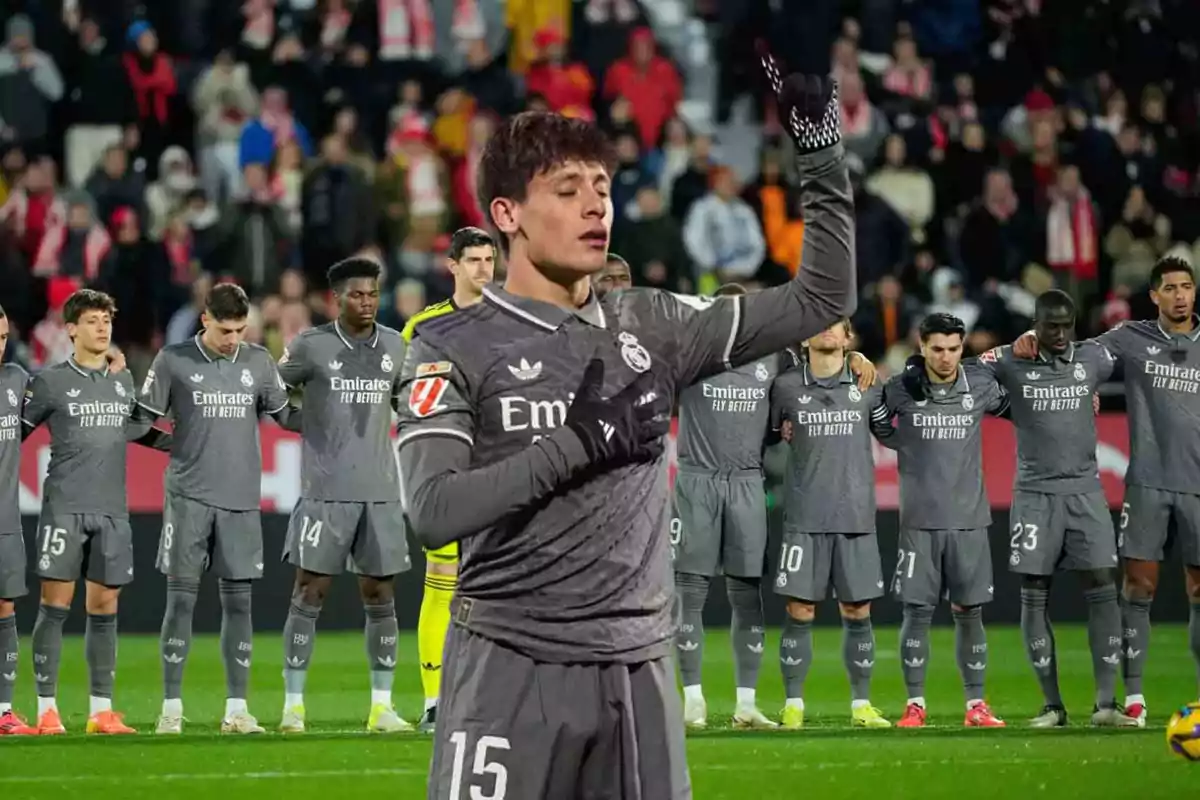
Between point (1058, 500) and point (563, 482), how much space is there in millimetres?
7640

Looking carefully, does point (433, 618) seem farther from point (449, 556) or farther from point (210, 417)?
point (210, 417)

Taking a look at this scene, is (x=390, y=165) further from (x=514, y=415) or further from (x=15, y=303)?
(x=514, y=415)

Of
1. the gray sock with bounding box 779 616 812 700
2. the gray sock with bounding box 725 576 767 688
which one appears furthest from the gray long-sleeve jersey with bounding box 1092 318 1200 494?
the gray sock with bounding box 725 576 767 688

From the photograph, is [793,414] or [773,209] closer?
[793,414]

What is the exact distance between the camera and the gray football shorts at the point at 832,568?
10625mm

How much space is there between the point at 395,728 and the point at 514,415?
6.84m

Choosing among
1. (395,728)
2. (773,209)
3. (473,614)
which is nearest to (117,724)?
(395,728)

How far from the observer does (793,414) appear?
10891 mm

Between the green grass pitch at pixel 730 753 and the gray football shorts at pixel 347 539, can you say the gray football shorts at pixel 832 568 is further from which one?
the gray football shorts at pixel 347 539

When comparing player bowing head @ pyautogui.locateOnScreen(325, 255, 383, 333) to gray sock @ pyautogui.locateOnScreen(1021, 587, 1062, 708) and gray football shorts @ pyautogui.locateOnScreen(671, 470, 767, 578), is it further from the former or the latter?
gray sock @ pyautogui.locateOnScreen(1021, 587, 1062, 708)

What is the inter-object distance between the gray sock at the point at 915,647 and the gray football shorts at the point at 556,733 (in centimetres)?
708

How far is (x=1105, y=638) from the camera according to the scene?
10.8 metres

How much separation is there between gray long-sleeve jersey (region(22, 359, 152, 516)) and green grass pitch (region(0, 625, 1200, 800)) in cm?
123

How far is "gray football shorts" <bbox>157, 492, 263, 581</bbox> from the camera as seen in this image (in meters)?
10.4
